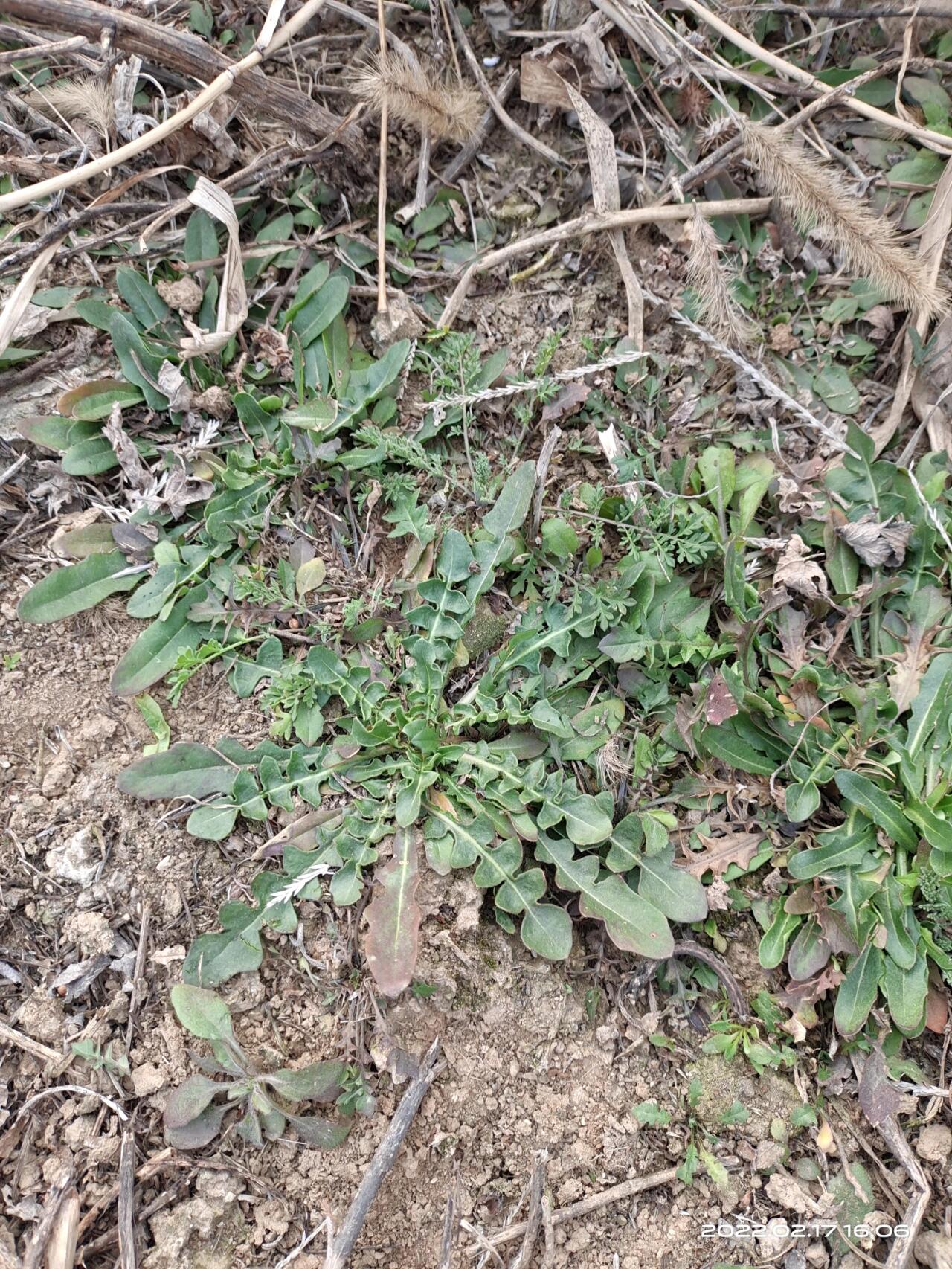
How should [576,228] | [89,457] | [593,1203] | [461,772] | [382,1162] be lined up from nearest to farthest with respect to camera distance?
[382,1162] → [593,1203] → [461,772] → [89,457] → [576,228]

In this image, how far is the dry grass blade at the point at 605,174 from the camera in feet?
9.30

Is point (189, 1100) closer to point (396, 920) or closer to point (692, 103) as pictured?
point (396, 920)

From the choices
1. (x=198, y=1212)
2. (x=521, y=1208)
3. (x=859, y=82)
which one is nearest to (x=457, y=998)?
(x=521, y=1208)

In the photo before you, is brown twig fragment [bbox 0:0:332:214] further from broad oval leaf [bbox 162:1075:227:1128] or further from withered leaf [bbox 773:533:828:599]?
broad oval leaf [bbox 162:1075:227:1128]

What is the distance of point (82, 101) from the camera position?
2.61 metres

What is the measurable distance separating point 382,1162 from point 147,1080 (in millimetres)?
668

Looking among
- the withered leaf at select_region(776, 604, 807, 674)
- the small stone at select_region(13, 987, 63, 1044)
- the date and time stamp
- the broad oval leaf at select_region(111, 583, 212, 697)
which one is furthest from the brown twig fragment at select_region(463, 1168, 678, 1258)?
the broad oval leaf at select_region(111, 583, 212, 697)

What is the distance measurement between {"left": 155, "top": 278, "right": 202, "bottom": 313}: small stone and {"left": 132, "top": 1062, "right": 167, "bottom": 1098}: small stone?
228cm

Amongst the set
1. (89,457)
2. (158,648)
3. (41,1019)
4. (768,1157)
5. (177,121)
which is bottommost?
(768,1157)

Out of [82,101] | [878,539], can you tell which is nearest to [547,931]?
[878,539]

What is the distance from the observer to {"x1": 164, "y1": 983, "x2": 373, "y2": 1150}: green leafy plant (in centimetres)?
214

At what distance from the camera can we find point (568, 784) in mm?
2428

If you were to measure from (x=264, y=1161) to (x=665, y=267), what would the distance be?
3.06 metres

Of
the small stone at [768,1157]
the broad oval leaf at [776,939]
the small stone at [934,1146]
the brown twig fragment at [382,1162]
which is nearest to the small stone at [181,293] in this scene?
the brown twig fragment at [382,1162]
